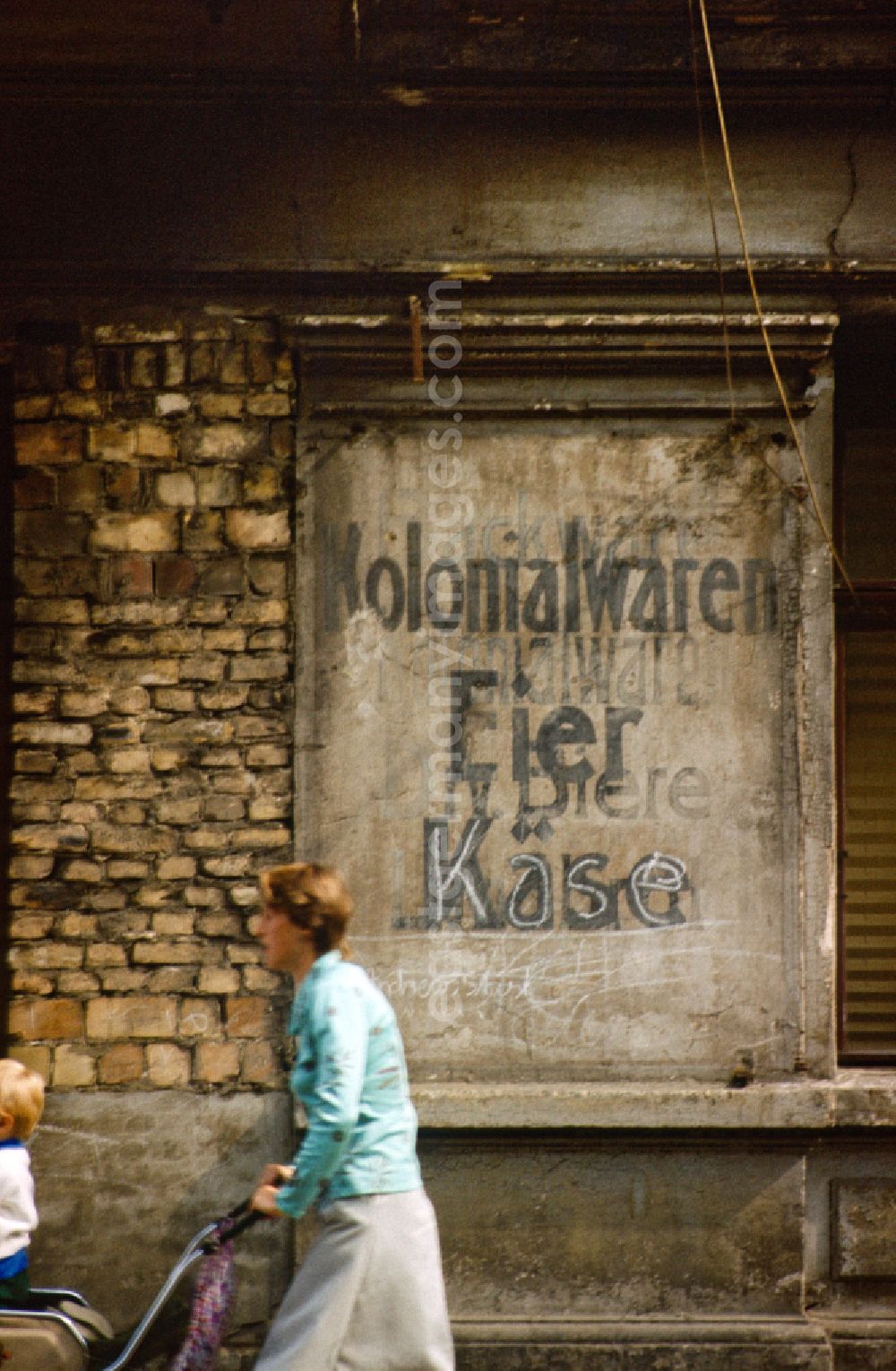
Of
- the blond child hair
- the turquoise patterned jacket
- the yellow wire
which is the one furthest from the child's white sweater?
the yellow wire

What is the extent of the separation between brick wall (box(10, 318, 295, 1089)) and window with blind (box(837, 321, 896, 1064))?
219 centimetres

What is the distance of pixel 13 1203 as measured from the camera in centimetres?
378

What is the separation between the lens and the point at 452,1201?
4.88 metres

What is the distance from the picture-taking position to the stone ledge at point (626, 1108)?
4801 millimetres

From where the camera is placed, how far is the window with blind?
5266 millimetres

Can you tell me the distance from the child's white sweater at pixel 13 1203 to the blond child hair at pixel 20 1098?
0.27 feet

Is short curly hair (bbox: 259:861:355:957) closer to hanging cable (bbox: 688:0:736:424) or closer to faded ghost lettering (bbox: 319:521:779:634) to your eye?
faded ghost lettering (bbox: 319:521:779:634)

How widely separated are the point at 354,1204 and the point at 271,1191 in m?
0.21

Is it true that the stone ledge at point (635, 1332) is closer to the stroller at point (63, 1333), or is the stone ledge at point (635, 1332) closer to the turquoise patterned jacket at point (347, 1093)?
the stroller at point (63, 1333)

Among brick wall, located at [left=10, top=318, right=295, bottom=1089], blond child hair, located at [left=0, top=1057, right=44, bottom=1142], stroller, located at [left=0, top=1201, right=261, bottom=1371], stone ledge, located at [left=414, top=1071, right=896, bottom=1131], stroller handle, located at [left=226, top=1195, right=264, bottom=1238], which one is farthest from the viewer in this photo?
brick wall, located at [left=10, top=318, right=295, bottom=1089]

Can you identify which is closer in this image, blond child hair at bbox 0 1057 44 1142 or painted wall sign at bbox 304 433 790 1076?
blond child hair at bbox 0 1057 44 1142

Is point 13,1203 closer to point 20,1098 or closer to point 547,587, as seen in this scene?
point 20,1098

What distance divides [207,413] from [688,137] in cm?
209

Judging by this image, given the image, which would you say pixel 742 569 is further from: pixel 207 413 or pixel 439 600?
pixel 207 413
